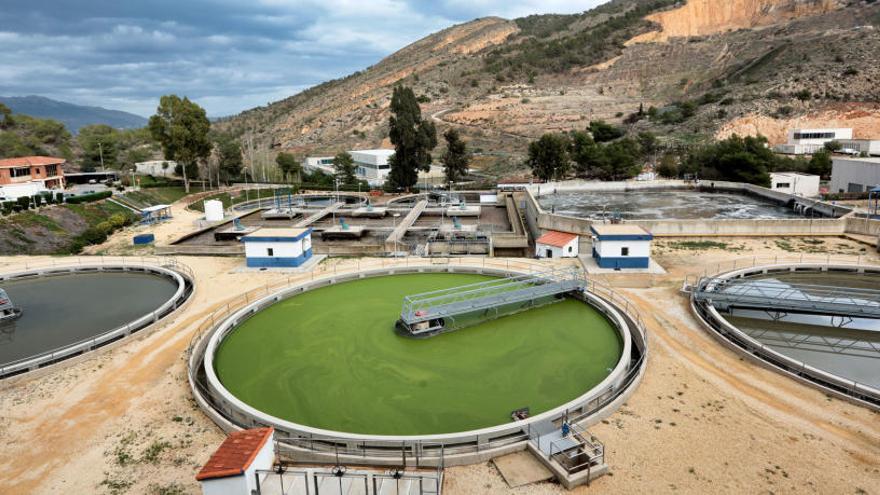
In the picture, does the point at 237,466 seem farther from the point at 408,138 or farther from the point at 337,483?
the point at 408,138

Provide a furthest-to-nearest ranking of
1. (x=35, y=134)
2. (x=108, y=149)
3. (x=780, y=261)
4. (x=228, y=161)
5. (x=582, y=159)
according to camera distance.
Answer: (x=35, y=134) < (x=108, y=149) < (x=228, y=161) < (x=582, y=159) < (x=780, y=261)

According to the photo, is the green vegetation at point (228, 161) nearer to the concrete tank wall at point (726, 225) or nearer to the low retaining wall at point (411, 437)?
the concrete tank wall at point (726, 225)

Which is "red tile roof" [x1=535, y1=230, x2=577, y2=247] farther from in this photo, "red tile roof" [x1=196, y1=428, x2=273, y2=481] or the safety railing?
"red tile roof" [x1=196, y1=428, x2=273, y2=481]

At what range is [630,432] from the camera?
12672mm

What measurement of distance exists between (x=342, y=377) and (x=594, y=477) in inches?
314

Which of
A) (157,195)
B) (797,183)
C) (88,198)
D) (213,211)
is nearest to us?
(213,211)

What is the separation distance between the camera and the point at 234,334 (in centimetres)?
1956

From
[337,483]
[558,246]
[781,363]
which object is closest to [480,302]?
[558,246]

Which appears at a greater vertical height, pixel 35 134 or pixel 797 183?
pixel 35 134

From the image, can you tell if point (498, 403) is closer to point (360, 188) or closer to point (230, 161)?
point (360, 188)

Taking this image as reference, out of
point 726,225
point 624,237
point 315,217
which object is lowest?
point 726,225

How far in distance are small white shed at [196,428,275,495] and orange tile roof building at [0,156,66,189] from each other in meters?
49.5

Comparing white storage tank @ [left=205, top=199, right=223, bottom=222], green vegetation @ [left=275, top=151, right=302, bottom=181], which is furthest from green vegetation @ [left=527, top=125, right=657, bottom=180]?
white storage tank @ [left=205, top=199, right=223, bottom=222]

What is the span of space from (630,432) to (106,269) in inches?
1104
